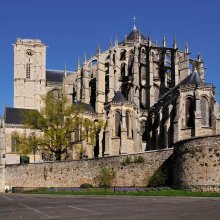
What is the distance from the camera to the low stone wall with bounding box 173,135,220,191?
111ft

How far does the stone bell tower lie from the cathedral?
363mm

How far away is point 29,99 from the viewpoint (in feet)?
295

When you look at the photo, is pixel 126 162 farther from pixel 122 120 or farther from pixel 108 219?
pixel 108 219

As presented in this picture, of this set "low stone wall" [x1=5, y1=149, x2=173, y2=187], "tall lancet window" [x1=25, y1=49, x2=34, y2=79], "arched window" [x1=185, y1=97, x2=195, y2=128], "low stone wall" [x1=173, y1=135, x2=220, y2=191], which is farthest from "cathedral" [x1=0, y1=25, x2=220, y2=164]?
"low stone wall" [x1=173, y1=135, x2=220, y2=191]

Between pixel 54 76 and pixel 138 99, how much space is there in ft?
110

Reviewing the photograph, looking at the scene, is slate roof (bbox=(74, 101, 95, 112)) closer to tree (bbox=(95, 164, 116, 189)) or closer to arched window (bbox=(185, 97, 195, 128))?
arched window (bbox=(185, 97, 195, 128))

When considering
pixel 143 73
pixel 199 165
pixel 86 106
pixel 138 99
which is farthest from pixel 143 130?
pixel 199 165

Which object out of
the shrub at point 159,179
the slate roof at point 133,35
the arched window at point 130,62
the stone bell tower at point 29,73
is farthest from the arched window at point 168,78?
the shrub at point 159,179

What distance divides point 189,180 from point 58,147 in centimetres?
2373

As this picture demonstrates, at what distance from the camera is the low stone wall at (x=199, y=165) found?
33.8m

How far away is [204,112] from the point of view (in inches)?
2034

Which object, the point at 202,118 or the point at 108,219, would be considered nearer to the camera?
the point at 108,219

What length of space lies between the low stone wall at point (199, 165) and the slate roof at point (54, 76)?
60293 mm

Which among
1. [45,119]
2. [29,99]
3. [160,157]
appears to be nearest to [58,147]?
[45,119]
